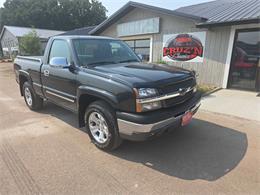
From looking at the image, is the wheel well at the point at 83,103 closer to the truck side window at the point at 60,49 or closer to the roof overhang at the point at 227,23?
the truck side window at the point at 60,49

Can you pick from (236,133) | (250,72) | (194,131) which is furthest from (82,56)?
(250,72)

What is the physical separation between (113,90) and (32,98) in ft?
11.9

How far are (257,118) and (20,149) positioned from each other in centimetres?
534

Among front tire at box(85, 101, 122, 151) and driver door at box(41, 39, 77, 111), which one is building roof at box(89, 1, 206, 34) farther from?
front tire at box(85, 101, 122, 151)

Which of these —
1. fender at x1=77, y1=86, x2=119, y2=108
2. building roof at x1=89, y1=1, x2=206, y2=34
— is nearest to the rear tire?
fender at x1=77, y1=86, x2=119, y2=108

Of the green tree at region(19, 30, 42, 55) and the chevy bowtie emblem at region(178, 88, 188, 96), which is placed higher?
the green tree at region(19, 30, 42, 55)

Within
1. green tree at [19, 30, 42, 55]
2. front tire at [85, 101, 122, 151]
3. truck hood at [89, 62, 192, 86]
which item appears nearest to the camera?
truck hood at [89, 62, 192, 86]

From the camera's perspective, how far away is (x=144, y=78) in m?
2.86

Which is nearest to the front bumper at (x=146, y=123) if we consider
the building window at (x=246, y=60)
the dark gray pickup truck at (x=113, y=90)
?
the dark gray pickup truck at (x=113, y=90)

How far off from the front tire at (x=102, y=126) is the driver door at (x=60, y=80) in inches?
22.9

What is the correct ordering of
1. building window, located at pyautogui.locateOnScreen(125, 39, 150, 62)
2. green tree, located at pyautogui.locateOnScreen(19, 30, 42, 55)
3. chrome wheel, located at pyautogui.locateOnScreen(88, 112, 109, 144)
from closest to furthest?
chrome wheel, located at pyautogui.locateOnScreen(88, 112, 109, 144)
building window, located at pyautogui.locateOnScreen(125, 39, 150, 62)
green tree, located at pyautogui.locateOnScreen(19, 30, 42, 55)

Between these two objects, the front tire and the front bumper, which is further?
the front tire

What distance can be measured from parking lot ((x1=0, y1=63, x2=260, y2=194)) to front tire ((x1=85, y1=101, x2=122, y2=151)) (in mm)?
183

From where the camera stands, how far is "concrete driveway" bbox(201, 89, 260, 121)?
17.3ft
